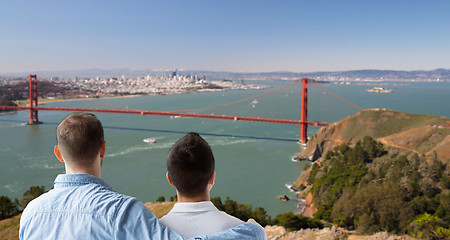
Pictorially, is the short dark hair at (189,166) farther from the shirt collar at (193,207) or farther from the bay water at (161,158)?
the bay water at (161,158)

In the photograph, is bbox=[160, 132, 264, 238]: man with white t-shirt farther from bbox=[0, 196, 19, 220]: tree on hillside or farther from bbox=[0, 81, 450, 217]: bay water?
bbox=[0, 81, 450, 217]: bay water

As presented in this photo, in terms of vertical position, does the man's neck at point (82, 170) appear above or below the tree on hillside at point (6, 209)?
above

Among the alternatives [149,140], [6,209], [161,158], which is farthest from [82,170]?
[149,140]

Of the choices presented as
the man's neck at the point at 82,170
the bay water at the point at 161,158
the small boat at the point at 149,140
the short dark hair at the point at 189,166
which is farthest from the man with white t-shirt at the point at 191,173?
the small boat at the point at 149,140

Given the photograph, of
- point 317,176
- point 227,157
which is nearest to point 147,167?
point 227,157

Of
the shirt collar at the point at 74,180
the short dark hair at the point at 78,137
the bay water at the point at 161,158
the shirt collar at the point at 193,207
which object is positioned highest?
the short dark hair at the point at 78,137

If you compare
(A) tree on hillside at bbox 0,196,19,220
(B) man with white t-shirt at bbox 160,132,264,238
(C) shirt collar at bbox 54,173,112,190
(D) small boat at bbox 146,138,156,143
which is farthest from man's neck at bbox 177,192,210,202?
(D) small boat at bbox 146,138,156,143

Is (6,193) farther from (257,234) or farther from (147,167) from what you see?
(257,234)
